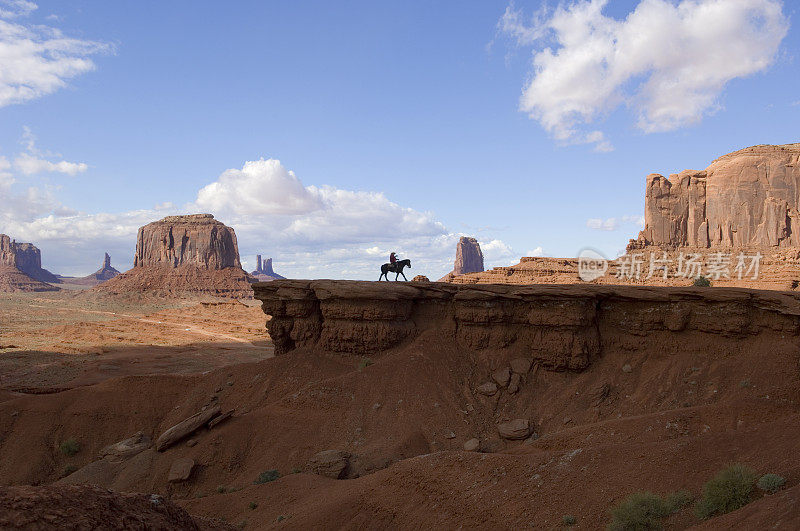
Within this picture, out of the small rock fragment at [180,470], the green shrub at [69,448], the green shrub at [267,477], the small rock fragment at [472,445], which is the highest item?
the small rock fragment at [472,445]

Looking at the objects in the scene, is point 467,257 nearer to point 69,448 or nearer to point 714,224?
point 714,224

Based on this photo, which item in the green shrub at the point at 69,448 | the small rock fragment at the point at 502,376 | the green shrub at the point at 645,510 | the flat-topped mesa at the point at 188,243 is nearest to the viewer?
the green shrub at the point at 645,510

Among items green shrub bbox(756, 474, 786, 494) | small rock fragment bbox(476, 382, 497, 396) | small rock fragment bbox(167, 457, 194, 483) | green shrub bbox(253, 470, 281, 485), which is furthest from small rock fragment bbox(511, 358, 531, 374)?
small rock fragment bbox(167, 457, 194, 483)

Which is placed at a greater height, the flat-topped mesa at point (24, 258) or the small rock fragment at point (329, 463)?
the flat-topped mesa at point (24, 258)

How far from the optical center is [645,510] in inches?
286

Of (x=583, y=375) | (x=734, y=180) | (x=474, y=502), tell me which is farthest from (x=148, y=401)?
(x=734, y=180)

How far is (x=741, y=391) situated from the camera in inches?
515

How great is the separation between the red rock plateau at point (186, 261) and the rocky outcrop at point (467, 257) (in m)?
60.6

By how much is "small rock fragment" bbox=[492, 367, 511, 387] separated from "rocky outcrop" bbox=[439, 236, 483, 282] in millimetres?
117447

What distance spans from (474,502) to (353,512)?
2.76 m

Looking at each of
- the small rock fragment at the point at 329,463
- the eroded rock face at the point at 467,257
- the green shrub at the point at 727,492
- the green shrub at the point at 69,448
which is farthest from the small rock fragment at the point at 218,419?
the eroded rock face at the point at 467,257

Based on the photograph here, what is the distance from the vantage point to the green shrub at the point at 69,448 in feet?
58.4


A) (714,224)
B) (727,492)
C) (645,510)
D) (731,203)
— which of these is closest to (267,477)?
(645,510)

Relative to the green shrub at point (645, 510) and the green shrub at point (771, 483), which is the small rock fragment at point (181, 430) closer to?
the green shrub at point (645, 510)
